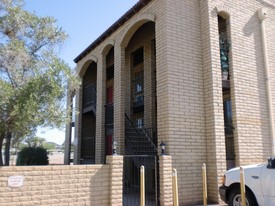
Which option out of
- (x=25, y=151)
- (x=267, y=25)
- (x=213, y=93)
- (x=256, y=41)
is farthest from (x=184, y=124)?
(x=25, y=151)

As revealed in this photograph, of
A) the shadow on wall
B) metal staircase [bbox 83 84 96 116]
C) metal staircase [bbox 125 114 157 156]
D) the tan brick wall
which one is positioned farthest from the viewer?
metal staircase [bbox 83 84 96 116]

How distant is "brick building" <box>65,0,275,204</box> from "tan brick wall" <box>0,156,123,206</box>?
2028mm

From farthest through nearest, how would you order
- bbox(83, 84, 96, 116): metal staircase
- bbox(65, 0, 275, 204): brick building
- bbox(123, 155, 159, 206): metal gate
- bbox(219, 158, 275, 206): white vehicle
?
bbox(83, 84, 96, 116): metal staircase → bbox(65, 0, 275, 204): brick building → bbox(123, 155, 159, 206): metal gate → bbox(219, 158, 275, 206): white vehicle

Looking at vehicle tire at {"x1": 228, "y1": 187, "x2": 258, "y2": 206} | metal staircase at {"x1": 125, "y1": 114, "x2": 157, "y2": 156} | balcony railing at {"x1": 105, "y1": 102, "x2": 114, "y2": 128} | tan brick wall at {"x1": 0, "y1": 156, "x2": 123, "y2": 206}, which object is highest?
balcony railing at {"x1": 105, "y1": 102, "x2": 114, "y2": 128}

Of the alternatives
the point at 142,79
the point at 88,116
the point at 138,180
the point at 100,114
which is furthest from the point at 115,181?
the point at 88,116

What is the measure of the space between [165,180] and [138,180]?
418 centimetres

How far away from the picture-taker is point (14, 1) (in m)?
7.96

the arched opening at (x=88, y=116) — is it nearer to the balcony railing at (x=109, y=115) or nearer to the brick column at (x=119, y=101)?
the balcony railing at (x=109, y=115)

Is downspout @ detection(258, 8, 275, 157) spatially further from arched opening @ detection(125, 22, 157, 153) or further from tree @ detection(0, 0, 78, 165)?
tree @ detection(0, 0, 78, 165)

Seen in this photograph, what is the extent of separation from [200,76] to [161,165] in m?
3.22

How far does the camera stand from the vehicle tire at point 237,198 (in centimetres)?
689

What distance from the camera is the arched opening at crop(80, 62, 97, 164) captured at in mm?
15492

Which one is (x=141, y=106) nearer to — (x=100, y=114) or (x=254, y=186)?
(x=100, y=114)

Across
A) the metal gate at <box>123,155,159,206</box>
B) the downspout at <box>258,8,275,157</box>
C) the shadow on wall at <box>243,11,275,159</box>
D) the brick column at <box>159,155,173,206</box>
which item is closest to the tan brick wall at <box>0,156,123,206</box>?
the metal gate at <box>123,155,159,206</box>
